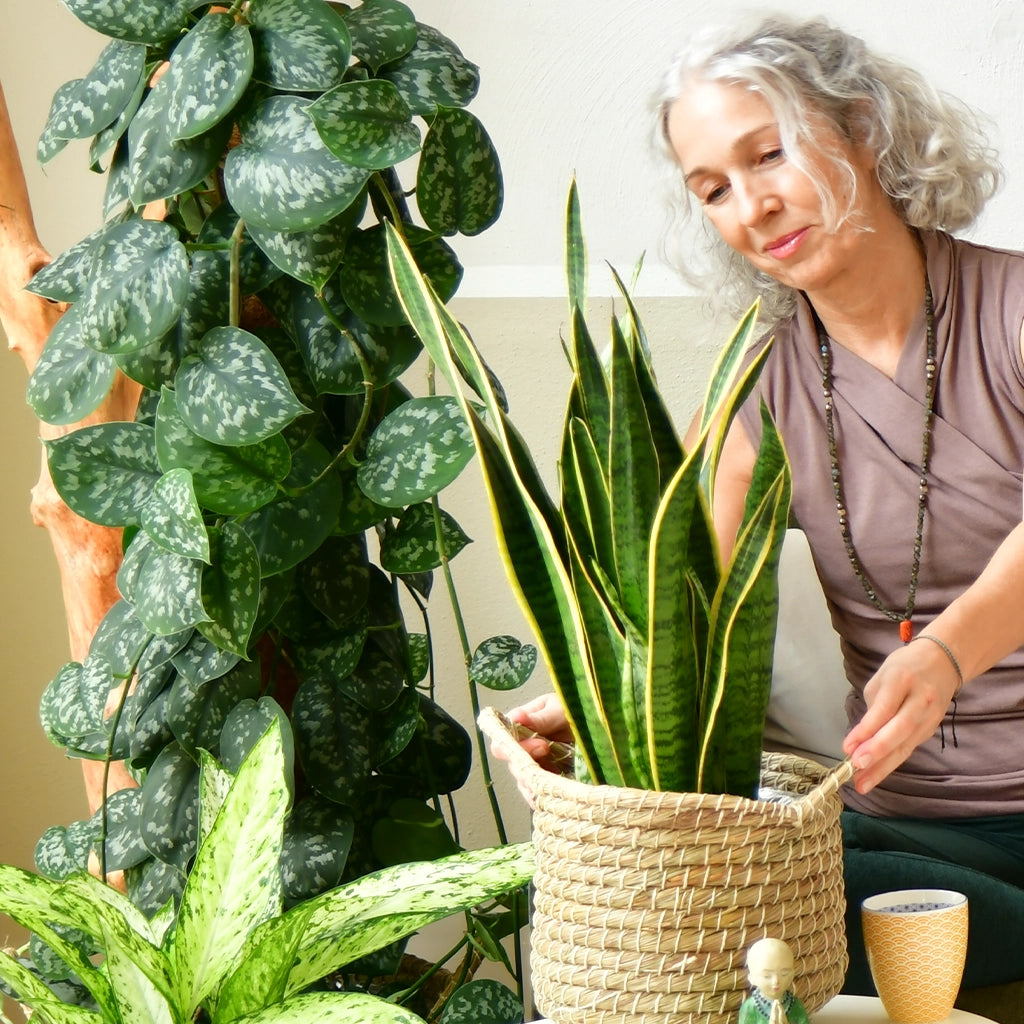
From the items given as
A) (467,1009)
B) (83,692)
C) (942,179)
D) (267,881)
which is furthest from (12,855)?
(942,179)

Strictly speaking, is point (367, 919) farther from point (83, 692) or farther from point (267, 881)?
point (83, 692)

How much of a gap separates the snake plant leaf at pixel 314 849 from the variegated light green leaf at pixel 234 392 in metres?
0.39

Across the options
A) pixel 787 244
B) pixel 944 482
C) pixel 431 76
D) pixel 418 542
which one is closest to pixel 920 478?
pixel 944 482

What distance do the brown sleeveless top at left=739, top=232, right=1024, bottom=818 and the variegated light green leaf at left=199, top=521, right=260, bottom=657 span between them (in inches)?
26.5

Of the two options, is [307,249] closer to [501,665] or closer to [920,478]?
[501,665]

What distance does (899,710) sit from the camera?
0.79m

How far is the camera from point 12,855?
197 cm

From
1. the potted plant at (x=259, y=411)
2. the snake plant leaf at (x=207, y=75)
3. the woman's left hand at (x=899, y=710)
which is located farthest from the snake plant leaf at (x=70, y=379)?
the woman's left hand at (x=899, y=710)

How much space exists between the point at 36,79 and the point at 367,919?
1.61 m

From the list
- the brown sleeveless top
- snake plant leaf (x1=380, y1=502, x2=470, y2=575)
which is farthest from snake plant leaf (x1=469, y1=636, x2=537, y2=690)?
the brown sleeveless top

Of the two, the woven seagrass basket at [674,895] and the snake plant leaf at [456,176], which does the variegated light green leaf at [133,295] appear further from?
the woven seagrass basket at [674,895]

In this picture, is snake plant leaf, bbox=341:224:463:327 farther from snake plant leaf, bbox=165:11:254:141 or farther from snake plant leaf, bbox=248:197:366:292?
snake plant leaf, bbox=165:11:254:141

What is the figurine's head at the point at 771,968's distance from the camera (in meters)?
0.58

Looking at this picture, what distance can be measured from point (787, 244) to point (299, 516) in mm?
591
